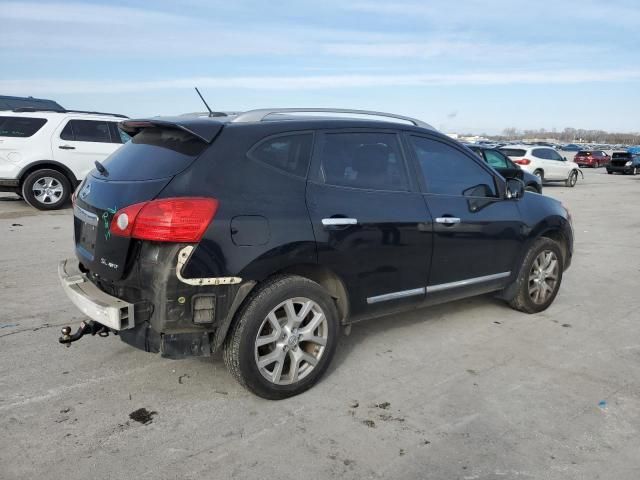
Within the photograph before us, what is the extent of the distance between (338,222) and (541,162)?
69.1ft

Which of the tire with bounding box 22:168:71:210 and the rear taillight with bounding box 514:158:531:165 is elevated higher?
the rear taillight with bounding box 514:158:531:165

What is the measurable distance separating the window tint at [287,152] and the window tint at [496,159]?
1332 cm

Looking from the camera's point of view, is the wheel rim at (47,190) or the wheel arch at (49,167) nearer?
the wheel arch at (49,167)

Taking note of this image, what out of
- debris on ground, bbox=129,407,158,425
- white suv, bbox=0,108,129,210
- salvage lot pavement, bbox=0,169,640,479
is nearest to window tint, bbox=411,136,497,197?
salvage lot pavement, bbox=0,169,640,479

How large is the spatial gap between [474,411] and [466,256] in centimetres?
145

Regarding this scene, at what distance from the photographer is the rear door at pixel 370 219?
3738 millimetres

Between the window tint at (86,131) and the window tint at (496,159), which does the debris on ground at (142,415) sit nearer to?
the window tint at (86,131)

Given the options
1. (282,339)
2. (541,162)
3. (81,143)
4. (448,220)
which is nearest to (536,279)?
(448,220)

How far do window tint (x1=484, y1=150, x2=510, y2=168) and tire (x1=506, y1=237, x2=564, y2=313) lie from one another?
36.2 feet

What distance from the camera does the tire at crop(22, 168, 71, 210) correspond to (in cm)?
1120

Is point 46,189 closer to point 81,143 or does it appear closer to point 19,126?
point 81,143

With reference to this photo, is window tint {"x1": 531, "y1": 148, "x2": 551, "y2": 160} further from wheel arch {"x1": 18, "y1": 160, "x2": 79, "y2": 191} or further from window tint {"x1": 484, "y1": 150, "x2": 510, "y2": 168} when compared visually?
wheel arch {"x1": 18, "y1": 160, "x2": 79, "y2": 191}

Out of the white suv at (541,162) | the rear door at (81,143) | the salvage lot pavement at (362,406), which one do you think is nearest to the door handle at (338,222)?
the salvage lot pavement at (362,406)

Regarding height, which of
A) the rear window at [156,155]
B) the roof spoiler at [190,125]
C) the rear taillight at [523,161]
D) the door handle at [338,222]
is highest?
the roof spoiler at [190,125]
